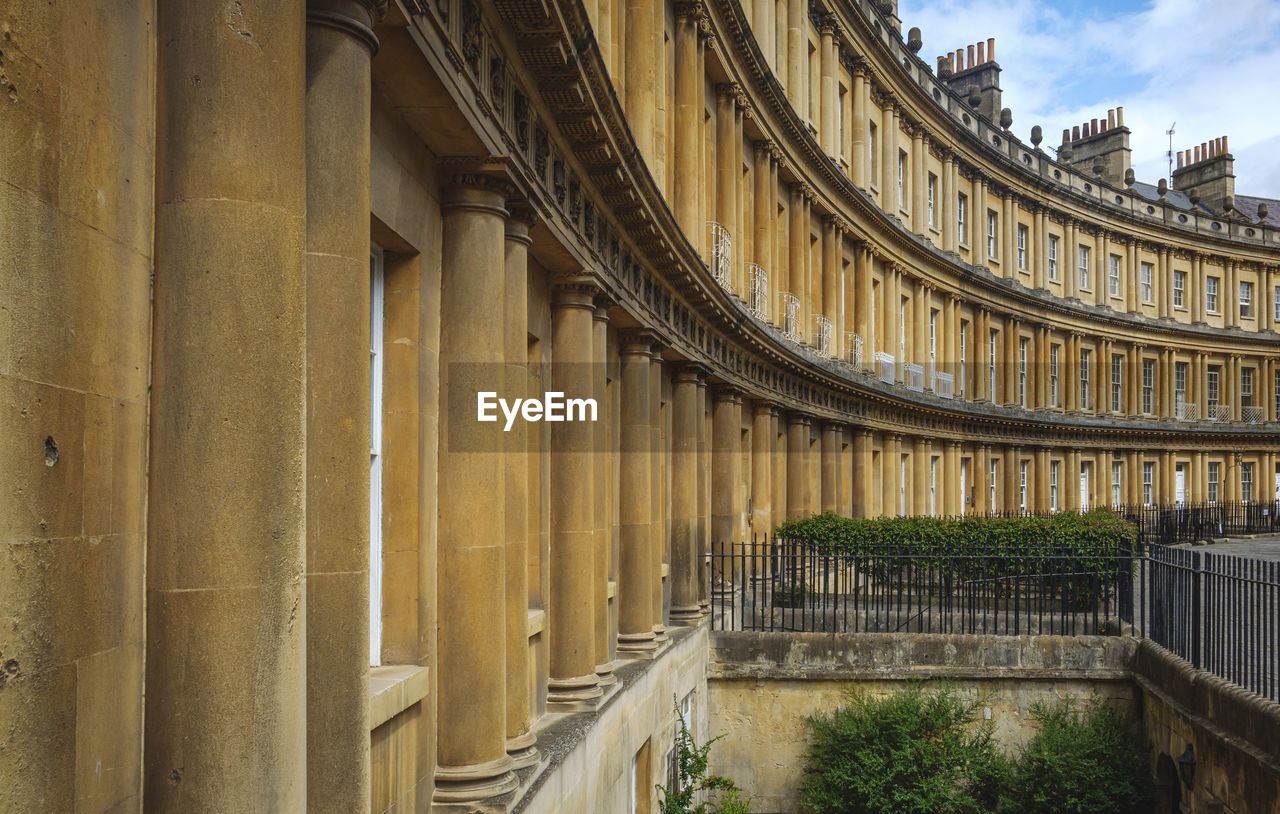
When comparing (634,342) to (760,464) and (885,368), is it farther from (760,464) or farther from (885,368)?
(885,368)

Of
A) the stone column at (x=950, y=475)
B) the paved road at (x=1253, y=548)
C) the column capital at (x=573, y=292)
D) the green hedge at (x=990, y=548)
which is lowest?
the paved road at (x=1253, y=548)

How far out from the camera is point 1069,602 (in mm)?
16625

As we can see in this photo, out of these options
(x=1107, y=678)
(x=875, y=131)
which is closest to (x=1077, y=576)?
(x=1107, y=678)

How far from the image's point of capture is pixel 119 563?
400cm

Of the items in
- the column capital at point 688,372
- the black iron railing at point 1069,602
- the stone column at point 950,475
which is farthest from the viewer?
the stone column at point 950,475

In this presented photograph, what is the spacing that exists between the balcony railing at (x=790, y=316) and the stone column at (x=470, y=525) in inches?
674

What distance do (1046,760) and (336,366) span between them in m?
11.8

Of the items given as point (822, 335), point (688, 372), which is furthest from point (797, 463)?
point (688, 372)

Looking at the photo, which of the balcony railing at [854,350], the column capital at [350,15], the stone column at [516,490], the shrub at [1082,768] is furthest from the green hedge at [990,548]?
the column capital at [350,15]

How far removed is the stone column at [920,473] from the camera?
35.6 metres

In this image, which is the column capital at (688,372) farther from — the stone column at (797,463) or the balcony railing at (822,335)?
the balcony railing at (822,335)

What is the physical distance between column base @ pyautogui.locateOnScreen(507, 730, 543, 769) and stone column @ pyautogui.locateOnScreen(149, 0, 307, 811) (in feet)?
12.6

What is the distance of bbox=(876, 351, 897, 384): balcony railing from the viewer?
105 feet

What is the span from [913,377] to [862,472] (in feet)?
18.5
